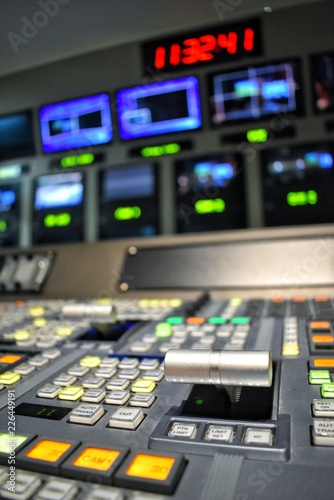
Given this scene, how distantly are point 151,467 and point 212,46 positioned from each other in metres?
1.78

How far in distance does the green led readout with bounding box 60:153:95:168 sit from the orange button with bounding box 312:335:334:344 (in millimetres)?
1684

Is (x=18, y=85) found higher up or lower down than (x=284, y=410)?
higher up

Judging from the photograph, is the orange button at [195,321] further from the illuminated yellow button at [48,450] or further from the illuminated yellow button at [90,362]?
the illuminated yellow button at [48,450]

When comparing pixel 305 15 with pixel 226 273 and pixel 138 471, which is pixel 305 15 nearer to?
pixel 226 273

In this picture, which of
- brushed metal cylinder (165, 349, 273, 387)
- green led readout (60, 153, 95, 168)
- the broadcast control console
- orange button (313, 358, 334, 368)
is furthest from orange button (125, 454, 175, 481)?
green led readout (60, 153, 95, 168)

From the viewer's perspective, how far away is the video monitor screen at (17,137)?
2410mm

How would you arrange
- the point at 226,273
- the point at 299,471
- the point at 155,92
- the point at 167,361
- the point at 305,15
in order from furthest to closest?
the point at 155,92, the point at 305,15, the point at 226,273, the point at 167,361, the point at 299,471

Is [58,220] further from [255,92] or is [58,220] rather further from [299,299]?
[299,299]

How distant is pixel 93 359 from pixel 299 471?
Result: 19.8 inches

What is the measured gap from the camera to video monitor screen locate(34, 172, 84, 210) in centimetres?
228

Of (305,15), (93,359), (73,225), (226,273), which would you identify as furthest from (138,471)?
(305,15)

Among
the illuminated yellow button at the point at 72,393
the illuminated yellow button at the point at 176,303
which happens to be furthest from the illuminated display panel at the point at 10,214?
the illuminated yellow button at the point at 72,393

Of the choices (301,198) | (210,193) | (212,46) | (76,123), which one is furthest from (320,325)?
(76,123)

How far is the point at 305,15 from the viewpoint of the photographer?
201 cm
